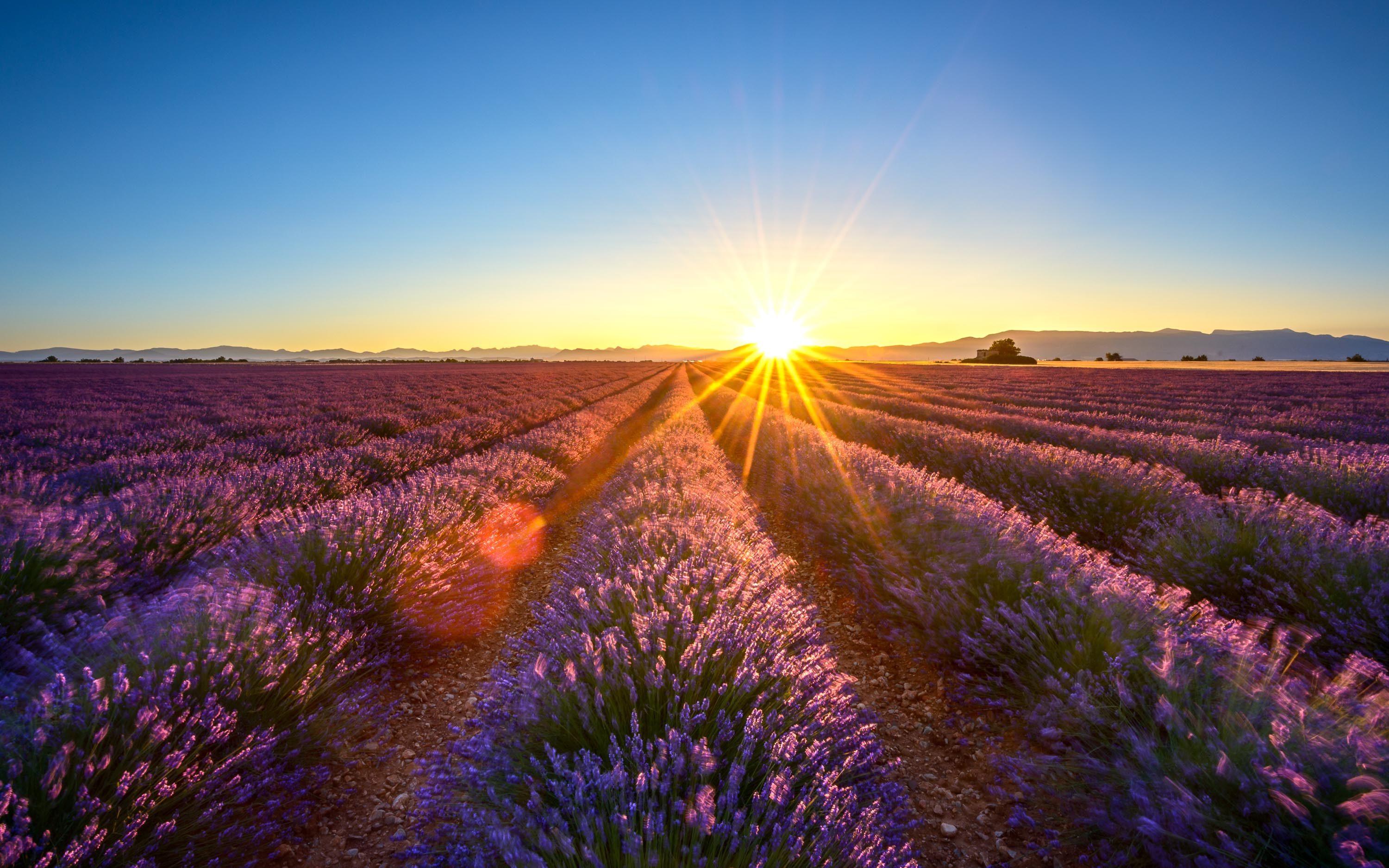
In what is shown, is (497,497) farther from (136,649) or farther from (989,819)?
(989,819)

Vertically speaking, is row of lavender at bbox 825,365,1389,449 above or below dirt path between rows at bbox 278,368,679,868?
above

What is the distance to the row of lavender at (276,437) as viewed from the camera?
5.52 m

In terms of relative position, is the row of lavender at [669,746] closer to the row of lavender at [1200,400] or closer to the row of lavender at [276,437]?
the row of lavender at [276,437]

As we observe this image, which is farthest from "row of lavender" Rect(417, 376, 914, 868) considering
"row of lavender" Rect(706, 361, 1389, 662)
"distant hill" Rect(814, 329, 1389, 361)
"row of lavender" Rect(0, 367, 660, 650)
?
"distant hill" Rect(814, 329, 1389, 361)

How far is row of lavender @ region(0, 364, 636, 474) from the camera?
827cm

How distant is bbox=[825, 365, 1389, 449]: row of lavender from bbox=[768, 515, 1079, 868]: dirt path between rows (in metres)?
9.00

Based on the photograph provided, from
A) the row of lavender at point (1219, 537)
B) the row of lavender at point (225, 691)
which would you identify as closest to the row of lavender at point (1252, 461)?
the row of lavender at point (1219, 537)

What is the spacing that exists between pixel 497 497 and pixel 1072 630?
512cm

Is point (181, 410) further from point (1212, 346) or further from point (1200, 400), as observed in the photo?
point (1212, 346)

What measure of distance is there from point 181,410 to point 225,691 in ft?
52.3

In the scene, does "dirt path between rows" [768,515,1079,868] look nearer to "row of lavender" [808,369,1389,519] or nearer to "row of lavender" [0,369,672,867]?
"row of lavender" [0,369,672,867]

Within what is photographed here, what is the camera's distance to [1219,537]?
3.96 metres

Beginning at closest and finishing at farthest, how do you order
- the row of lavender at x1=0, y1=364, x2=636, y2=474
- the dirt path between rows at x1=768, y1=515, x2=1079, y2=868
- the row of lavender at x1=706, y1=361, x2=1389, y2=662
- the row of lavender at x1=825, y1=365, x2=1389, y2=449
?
1. the dirt path between rows at x1=768, y1=515, x2=1079, y2=868
2. the row of lavender at x1=706, y1=361, x2=1389, y2=662
3. the row of lavender at x1=0, y1=364, x2=636, y2=474
4. the row of lavender at x1=825, y1=365, x2=1389, y2=449

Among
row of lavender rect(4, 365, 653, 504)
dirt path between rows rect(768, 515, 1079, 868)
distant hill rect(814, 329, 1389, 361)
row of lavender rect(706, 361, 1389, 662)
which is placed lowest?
dirt path between rows rect(768, 515, 1079, 868)
